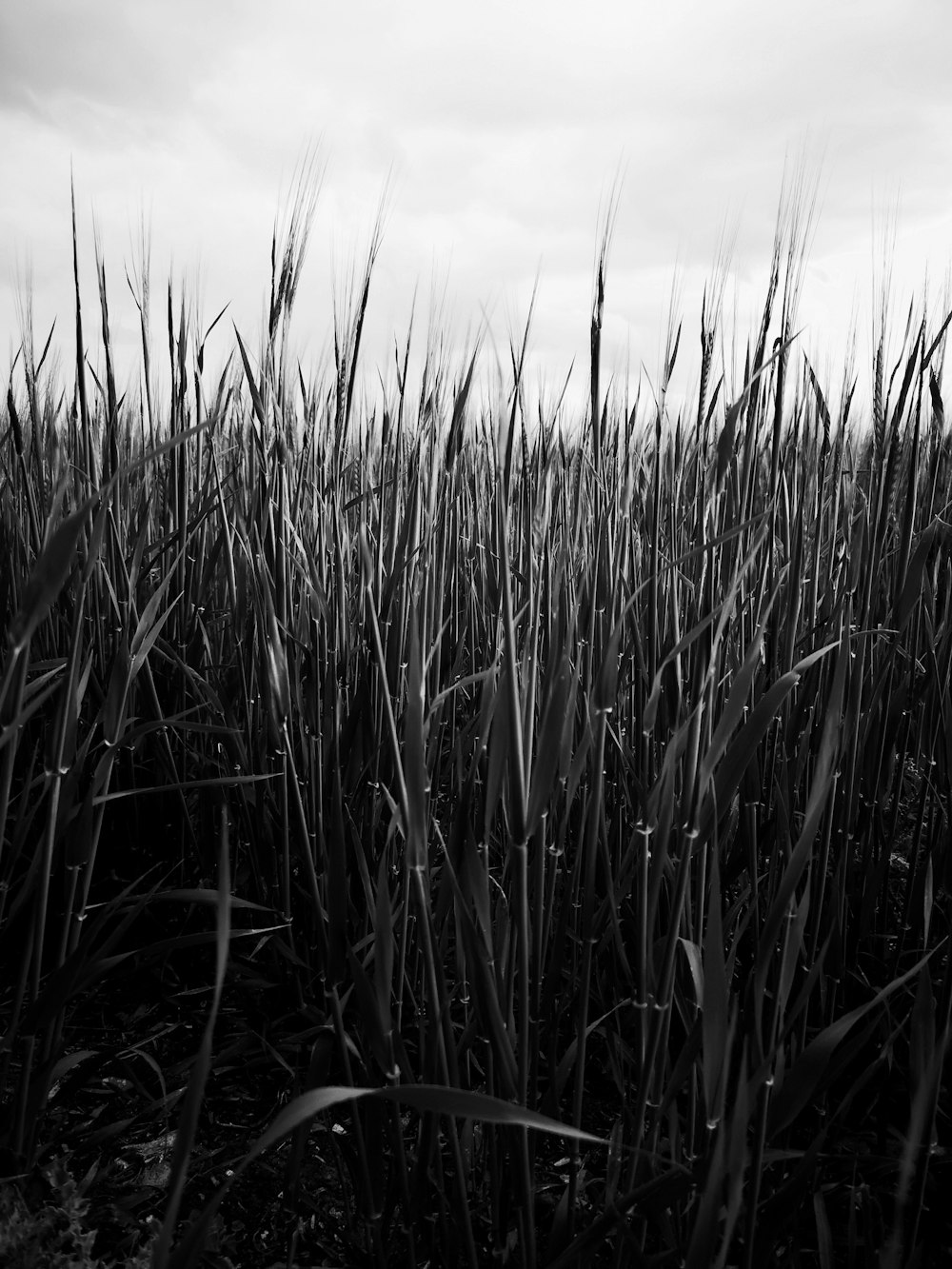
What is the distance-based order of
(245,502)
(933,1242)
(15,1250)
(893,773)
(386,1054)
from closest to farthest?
(386,1054), (15,1250), (933,1242), (893,773), (245,502)

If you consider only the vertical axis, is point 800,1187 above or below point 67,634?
below

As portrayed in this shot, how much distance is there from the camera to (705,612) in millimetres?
786

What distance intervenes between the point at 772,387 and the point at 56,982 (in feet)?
3.25

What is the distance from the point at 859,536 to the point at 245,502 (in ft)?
3.48

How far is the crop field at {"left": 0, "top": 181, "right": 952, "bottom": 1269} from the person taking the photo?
56 cm

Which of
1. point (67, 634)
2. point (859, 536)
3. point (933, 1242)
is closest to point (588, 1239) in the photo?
point (933, 1242)

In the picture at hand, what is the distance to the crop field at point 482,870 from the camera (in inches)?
22.1

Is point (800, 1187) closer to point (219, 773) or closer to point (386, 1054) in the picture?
point (386, 1054)

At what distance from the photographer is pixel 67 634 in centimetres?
134

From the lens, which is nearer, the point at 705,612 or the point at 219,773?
the point at 705,612

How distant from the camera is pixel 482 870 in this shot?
2.06 feet

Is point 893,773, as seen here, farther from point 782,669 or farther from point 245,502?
point 245,502

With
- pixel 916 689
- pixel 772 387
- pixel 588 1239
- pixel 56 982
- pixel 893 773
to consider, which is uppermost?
pixel 772 387

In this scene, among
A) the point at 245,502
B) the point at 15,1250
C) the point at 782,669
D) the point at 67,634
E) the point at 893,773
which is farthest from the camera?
the point at 245,502
